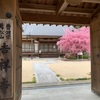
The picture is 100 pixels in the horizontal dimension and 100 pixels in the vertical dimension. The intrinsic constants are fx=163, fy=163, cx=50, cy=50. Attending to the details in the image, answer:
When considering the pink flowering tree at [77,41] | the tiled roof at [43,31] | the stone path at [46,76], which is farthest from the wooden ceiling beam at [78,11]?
the tiled roof at [43,31]

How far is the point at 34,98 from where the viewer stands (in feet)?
15.5

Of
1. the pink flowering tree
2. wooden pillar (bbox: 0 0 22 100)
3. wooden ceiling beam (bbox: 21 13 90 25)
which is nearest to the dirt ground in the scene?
wooden ceiling beam (bbox: 21 13 90 25)

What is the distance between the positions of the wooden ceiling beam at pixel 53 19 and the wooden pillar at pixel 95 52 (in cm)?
35

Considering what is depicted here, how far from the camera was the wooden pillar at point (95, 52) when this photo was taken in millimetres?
4713

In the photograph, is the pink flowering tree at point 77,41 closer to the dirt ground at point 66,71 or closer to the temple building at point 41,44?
the temple building at point 41,44

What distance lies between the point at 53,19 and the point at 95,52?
1.63 metres

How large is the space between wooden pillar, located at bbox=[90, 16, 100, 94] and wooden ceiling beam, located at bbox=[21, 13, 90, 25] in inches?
13.9

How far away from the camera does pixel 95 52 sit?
4934mm

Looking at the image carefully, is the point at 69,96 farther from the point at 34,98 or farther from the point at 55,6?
the point at 55,6

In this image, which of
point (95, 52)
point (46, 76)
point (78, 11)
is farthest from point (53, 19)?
point (46, 76)

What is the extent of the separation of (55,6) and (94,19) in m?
1.29

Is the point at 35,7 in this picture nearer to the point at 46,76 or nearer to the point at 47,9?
the point at 47,9

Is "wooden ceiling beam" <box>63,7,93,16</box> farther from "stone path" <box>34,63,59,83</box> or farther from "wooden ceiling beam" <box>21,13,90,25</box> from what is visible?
"stone path" <box>34,63,59,83</box>

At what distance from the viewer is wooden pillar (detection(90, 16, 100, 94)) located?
4.71 meters
